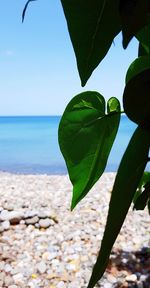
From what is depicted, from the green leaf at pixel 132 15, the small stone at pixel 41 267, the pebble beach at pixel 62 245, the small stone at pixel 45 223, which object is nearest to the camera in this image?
the green leaf at pixel 132 15

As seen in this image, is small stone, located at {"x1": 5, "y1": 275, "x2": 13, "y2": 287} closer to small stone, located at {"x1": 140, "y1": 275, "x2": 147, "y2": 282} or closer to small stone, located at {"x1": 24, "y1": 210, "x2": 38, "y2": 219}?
small stone, located at {"x1": 140, "y1": 275, "x2": 147, "y2": 282}

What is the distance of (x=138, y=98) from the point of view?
172mm

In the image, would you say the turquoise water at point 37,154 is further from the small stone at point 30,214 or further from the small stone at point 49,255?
the small stone at point 30,214

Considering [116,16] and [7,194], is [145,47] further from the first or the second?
[7,194]

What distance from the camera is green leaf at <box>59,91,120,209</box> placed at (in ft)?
0.83

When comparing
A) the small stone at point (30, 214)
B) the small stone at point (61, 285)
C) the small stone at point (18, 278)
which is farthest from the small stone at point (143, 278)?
the small stone at point (30, 214)

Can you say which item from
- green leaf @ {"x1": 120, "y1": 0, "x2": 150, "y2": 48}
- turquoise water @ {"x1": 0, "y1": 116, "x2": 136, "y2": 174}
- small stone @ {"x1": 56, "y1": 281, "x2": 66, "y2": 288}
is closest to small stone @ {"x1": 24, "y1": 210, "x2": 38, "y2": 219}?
small stone @ {"x1": 56, "y1": 281, "x2": 66, "y2": 288}

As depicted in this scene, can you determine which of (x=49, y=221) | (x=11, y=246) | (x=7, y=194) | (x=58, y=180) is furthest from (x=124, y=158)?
(x=58, y=180)

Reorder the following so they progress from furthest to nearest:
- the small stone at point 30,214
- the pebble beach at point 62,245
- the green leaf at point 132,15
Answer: the small stone at point 30,214
the pebble beach at point 62,245
the green leaf at point 132,15

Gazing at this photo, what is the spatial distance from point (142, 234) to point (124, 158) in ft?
12.6

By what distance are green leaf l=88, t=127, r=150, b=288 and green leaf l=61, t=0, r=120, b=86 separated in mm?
39

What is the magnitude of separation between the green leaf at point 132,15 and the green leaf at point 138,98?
0.02 meters

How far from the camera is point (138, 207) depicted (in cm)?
26

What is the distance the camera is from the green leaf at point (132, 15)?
162mm
